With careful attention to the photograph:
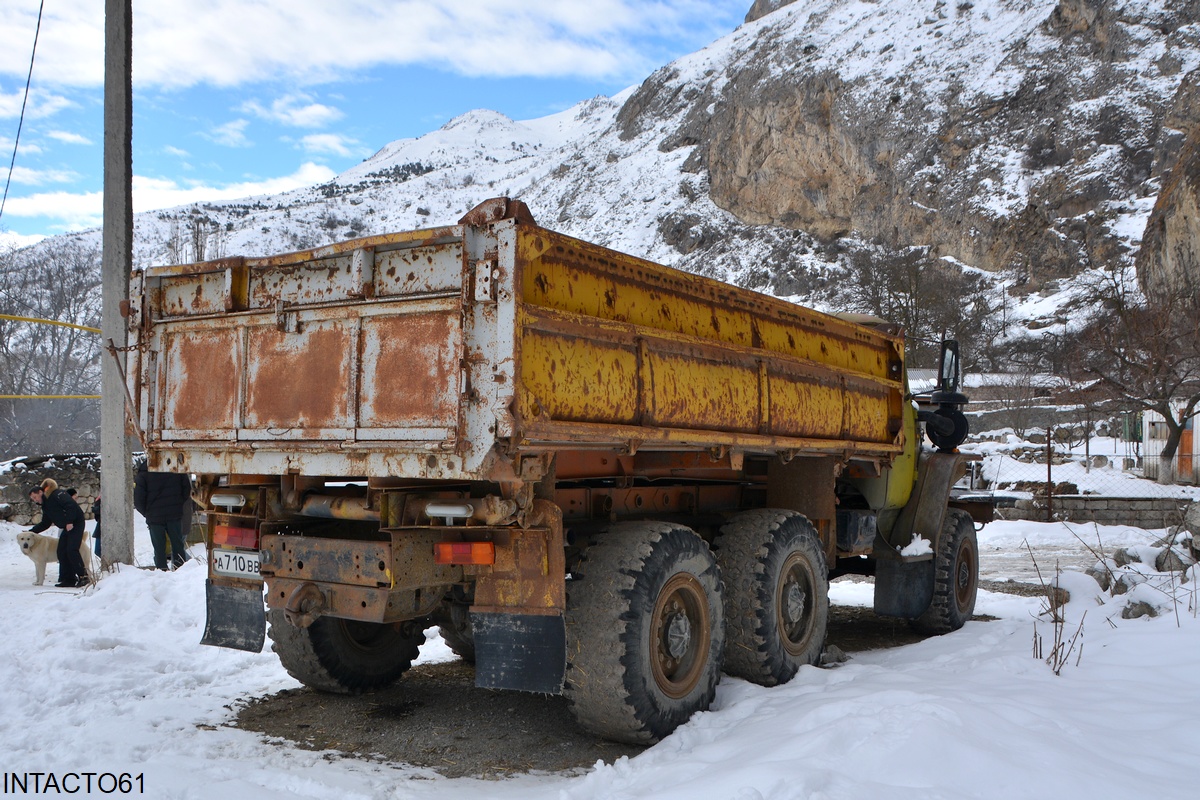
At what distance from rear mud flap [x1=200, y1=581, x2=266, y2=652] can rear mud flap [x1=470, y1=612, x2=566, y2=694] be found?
4.91ft

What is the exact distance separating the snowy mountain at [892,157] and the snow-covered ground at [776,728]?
5519 centimetres

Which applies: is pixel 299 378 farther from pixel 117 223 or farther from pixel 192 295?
pixel 117 223

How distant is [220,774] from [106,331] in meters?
7.15

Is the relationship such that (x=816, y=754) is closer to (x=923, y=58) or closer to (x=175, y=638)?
(x=175, y=638)

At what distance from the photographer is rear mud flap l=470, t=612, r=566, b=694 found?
4.38 m

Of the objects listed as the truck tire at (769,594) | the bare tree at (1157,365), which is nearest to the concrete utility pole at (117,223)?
the truck tire at (769,594)

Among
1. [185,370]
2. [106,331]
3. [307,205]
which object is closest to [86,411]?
[106,331]

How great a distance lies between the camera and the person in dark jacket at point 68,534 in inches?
414

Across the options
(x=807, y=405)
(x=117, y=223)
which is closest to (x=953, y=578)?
(x=807, y=405)

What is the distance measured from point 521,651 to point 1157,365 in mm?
23723

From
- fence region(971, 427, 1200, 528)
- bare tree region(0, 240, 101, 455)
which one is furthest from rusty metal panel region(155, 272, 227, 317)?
bare tree region(0, 240, 101, 455)

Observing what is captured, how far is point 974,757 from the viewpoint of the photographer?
12.5 feet

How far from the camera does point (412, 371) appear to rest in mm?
4219

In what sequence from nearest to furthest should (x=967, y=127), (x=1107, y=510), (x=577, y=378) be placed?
(x=577, y=378), (x=1107, y=510), (x=967, y=127)
